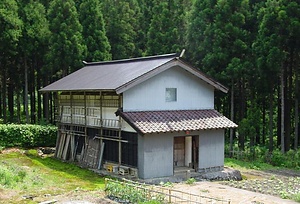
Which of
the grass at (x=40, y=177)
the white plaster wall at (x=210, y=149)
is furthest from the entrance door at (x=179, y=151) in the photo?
the grass at (x=40, y=177)

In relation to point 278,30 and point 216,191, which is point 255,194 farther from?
point 278,30

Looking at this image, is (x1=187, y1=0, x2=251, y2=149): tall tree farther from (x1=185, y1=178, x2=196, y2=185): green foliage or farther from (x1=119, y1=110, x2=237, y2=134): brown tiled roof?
(x1=185, y1=178, x2=196, y2=185): green foliage

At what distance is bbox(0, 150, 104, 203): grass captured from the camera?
46.4 ft

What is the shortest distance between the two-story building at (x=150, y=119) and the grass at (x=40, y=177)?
1511mm

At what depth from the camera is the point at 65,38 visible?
29.8 m

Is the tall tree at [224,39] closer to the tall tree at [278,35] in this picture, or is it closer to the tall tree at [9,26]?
the tall tree at [278,35]

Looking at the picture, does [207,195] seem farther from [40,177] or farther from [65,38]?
[65,38]

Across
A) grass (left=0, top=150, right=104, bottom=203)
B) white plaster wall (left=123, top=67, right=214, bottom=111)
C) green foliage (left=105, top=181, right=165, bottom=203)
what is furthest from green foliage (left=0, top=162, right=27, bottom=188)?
white plaster wall (left=123, top=67, right=214, bottom=111)

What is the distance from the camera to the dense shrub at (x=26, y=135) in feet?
82.4

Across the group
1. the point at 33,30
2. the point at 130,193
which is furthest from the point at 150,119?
the point at 33,30

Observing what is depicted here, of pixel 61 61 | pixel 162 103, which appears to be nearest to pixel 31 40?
pixel 61 61

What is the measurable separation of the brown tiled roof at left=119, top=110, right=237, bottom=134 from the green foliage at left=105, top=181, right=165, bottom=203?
3.37 m

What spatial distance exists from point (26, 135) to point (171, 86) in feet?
38.7

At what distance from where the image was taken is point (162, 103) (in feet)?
62.1
